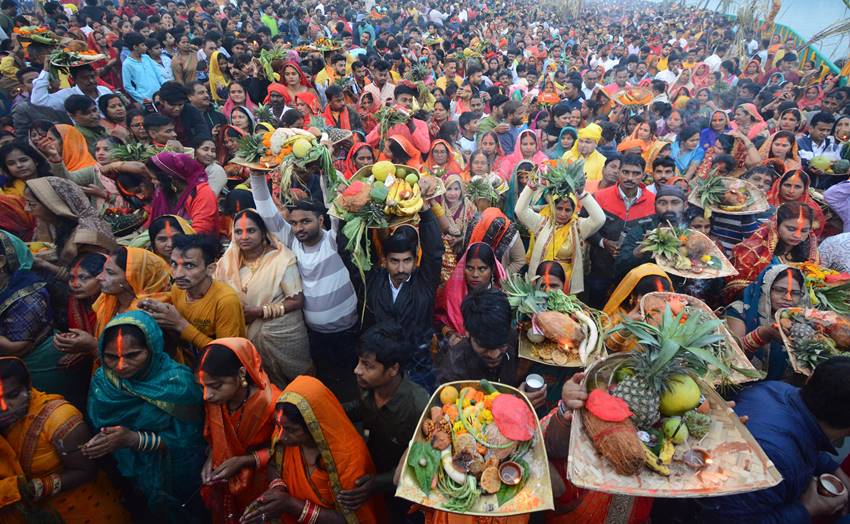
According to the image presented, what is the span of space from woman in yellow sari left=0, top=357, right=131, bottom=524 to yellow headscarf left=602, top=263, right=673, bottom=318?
443 cm

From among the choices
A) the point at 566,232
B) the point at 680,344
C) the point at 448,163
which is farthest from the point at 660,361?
the point at 448,163

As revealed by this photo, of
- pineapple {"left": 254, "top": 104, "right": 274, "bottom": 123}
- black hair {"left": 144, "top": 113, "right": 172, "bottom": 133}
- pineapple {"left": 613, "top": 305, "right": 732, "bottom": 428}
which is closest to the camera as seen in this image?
pineapple {"left": 613, "top": 305, "right": 732, "bottom": 428}

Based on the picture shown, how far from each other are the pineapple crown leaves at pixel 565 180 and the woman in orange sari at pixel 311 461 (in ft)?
10.6

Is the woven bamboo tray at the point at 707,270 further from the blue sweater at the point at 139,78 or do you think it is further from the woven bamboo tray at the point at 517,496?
the blue sweater at the point at 139,78

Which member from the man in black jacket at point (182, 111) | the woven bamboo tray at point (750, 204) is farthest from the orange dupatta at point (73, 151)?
the woven bamboo tray at point (750, 204)

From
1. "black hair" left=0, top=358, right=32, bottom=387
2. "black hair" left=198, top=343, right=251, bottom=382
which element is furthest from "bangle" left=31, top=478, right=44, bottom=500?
"black hair" left=198, top=343, right=251, bottom=382

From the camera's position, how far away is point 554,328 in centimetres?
328

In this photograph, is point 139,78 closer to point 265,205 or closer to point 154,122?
point 154,122

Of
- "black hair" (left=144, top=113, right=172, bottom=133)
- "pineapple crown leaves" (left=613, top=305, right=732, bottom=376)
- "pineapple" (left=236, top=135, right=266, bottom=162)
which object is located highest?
"pineapple" (left=236, top=135, right=266, bottom=162)

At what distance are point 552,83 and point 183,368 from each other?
12.1 m

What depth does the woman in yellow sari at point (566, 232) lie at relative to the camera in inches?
185

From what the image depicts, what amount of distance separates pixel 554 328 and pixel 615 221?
115 inches

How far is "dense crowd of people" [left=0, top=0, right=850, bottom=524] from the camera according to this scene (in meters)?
2.60

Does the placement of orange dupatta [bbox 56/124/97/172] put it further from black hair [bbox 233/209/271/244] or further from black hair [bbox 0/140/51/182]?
black hair [bbox 233/209/271/244]
